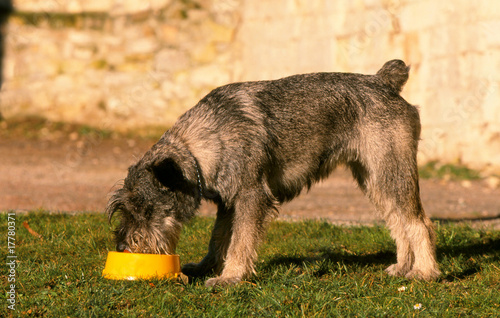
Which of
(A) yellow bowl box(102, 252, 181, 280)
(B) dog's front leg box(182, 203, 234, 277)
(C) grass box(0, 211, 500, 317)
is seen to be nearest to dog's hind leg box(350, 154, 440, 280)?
(C) grass box(0, 211, 500, 317)

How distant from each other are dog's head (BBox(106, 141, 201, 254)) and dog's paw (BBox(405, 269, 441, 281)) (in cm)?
187

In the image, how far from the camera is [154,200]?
5039mm

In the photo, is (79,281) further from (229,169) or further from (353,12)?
(353,12)

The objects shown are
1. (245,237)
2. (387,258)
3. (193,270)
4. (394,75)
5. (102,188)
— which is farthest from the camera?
(102,188)

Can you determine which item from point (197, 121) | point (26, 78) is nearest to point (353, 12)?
point (26, 78)

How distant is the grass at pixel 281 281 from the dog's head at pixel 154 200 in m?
0.35

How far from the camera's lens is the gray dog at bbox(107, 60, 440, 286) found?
5.06 meters

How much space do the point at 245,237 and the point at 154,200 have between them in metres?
0.76

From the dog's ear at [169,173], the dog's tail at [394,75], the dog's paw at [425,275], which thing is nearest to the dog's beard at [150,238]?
the dog's ear at [169,173]

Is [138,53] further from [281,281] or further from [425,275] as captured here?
[425,275]

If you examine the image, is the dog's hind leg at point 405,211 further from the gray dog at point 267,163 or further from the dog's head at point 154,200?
the dog's head at point 154,200

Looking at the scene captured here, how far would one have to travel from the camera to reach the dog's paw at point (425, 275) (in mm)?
5352

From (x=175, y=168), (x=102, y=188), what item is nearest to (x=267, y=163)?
(x=175, y=168)

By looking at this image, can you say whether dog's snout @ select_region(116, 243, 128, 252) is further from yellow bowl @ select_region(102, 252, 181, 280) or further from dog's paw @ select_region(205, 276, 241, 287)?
dog's paw @ select_region(205, 276, 241, 287)
